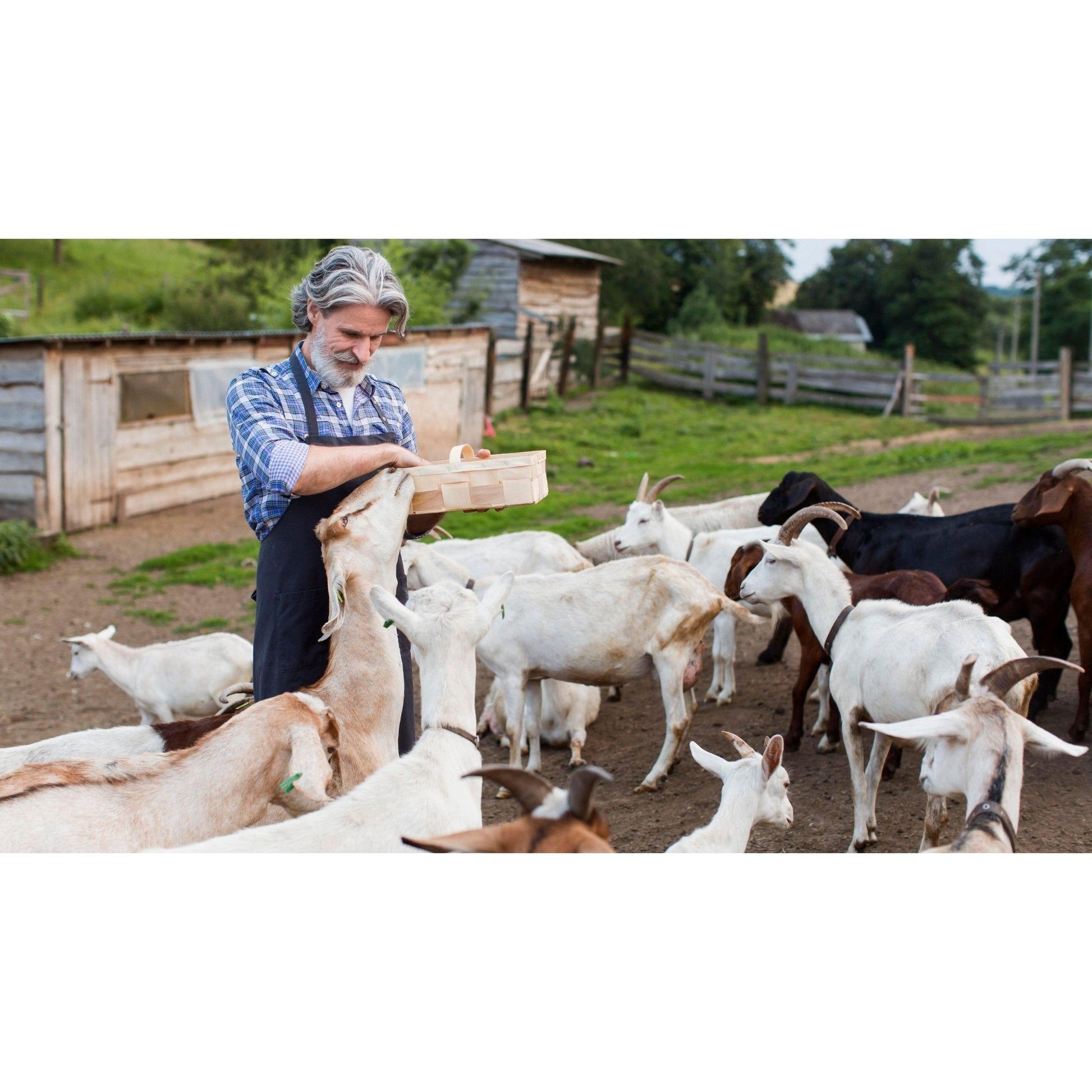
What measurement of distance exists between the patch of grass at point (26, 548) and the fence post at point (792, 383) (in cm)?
1799

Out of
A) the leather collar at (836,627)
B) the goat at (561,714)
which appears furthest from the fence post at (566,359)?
the leather collar at (836,627)

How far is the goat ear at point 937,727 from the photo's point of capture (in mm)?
3648

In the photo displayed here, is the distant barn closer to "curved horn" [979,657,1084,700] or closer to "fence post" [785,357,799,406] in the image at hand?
"fence post" [785,357,799,406]

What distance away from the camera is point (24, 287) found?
1157 inches

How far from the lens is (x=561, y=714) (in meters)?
7.34

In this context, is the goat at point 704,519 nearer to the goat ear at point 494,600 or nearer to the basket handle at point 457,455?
the basket handle at point 457,455

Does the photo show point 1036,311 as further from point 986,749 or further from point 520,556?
point 986,749

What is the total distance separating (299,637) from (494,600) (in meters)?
0.76

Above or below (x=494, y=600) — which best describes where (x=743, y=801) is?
below

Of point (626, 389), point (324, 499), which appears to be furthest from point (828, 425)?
point (324, 499)

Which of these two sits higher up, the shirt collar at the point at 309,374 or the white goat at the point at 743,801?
the shirt collar at the point at 309,374

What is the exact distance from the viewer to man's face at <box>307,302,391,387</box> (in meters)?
3.58

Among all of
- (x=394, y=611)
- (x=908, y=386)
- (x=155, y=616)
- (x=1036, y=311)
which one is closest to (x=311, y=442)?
(x=394, y=611)

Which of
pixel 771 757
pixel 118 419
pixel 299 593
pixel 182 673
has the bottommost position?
pixel 182 673
